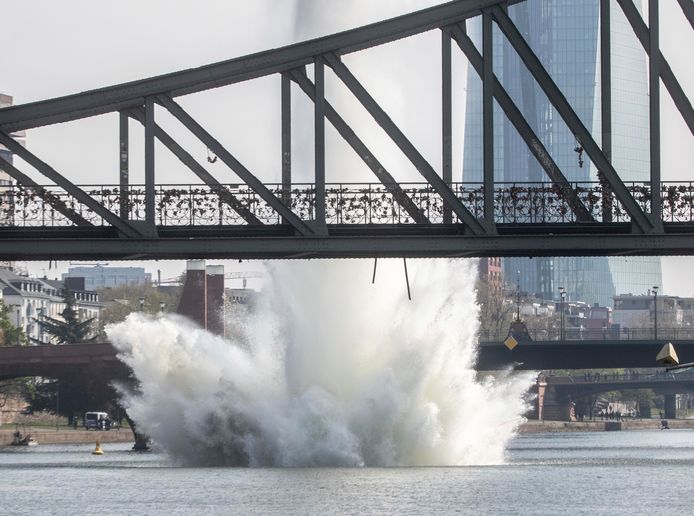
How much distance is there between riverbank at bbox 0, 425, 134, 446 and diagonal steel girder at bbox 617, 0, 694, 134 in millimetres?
83812

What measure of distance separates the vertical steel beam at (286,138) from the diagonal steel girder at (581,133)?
5.96 m

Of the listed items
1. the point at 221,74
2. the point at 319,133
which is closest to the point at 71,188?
the point at 221,74

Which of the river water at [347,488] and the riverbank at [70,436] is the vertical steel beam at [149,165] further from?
the riverbank at [70,436]

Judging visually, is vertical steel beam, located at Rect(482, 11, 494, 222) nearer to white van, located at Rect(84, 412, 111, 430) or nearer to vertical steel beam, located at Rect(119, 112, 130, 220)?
vertical steel beam, located at Rect(119, 112, 130, 220)

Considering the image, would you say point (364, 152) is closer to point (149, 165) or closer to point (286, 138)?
point (286, 138)

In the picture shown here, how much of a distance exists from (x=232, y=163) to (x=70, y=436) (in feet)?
285

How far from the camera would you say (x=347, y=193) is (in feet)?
175

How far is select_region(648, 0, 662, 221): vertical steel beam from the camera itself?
52.1 meters

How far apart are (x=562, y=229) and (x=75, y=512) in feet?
59.0

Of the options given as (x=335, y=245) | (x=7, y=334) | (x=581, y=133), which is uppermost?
(x=581, y=133)

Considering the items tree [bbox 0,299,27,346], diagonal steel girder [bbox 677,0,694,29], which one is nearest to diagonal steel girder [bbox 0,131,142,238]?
diagonal steel girder [bbox 677,0,694,29]

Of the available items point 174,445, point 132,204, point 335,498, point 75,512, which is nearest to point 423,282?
point 174,445

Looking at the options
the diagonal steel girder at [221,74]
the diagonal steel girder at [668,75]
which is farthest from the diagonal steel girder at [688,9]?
the diagonal steel girder at [221,74]

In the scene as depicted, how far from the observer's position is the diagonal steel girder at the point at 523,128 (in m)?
52.0
